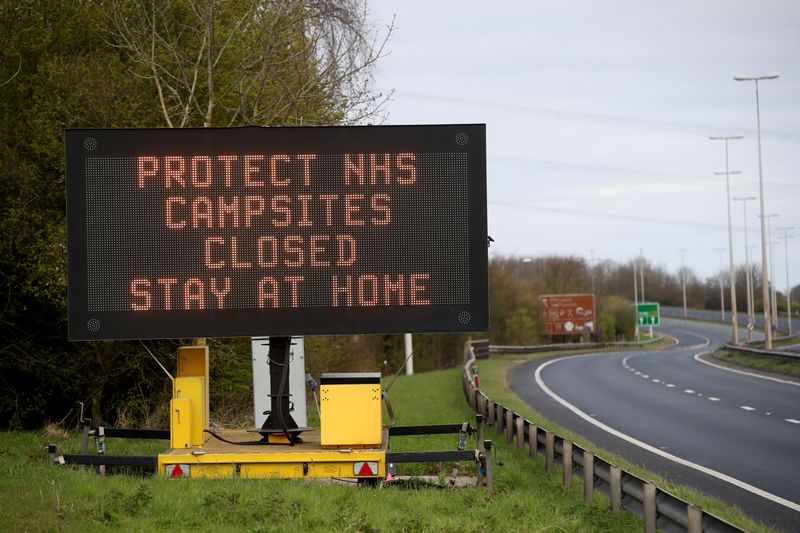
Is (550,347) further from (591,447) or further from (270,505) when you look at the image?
(270,505)

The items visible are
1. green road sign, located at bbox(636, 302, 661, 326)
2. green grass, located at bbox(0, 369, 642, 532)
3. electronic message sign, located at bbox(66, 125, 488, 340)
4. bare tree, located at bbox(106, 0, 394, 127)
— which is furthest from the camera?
green road sign, located at bbox(636, 302, 661, 326)

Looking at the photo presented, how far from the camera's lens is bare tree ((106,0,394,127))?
22.9m

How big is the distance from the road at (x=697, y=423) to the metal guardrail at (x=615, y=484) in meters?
1.72

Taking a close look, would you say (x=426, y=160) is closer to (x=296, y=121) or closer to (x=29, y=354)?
(x=296, y=121)

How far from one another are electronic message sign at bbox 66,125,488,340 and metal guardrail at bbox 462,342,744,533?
1.98 meters

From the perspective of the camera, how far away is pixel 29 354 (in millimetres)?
24656

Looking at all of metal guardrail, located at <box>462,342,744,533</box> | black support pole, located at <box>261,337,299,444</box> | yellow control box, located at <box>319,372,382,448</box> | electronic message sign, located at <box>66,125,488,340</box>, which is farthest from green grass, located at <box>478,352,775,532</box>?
black support pole, located at <box>261,337,299,444</box>

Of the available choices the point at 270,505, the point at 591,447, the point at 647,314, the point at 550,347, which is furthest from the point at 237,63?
the point at 647,314

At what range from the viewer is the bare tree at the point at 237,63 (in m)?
22.9

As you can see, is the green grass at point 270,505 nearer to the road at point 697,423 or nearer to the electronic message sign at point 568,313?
the road at point 697,423

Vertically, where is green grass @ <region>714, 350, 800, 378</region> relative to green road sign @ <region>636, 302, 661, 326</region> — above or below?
below

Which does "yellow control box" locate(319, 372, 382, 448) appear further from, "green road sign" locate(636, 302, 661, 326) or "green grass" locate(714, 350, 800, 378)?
"green road sign" locate(636, 302, 661, 326)

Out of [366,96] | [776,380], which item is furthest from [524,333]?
[366,96]

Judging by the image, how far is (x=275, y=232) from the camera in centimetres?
1255
